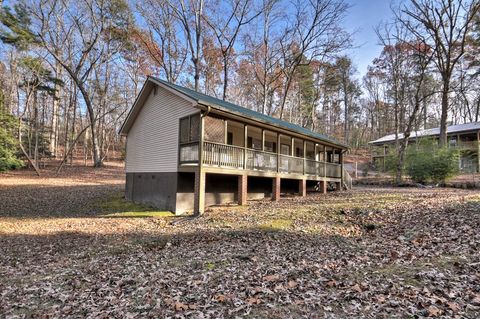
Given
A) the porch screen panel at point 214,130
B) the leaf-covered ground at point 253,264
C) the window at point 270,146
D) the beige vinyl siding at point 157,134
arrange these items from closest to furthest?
the leaf-covered ground at point 253,264 < the porch screen panel at point 214,130 < the beige vinyl siding at point 157,134 < the window at point 270,146

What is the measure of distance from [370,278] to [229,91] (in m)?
37.3

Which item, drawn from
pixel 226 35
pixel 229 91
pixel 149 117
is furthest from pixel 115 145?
pixel 149 117

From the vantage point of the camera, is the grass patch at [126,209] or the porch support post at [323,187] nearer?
the grass patch at [126,209]

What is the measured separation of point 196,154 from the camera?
1209 centimetres

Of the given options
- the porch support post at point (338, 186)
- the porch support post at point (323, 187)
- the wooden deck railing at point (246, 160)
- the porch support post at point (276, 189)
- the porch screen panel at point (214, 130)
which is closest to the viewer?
the wooden deck railing at point (246, 160)

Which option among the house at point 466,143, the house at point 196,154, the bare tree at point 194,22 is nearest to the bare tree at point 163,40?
the bare tree at point 194,22

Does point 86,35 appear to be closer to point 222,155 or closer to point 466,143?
point 222,155

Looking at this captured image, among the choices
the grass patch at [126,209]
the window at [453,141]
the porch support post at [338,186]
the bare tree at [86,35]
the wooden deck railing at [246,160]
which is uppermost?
the bare tree at [86,35]

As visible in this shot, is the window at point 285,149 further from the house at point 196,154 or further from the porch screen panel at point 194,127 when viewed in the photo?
the porch screen panel at point 194,127

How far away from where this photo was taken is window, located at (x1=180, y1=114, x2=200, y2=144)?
12.5m

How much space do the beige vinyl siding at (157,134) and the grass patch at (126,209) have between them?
2.06 metres

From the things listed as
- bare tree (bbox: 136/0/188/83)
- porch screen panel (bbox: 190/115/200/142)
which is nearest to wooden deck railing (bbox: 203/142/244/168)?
porch screen panel (bbox: 190/115/200/142)

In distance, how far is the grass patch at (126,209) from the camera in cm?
1297

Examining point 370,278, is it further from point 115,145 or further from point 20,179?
point 115,145
